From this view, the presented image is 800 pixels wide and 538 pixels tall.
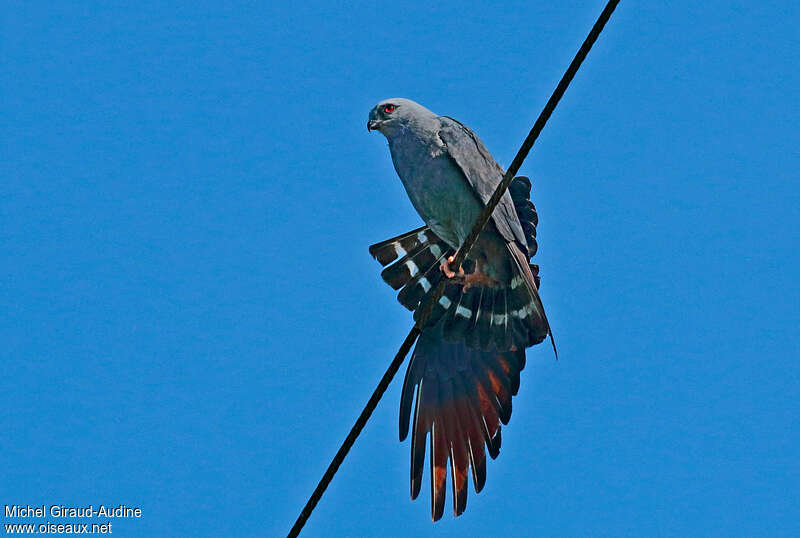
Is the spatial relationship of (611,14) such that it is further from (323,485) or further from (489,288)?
(489,288)

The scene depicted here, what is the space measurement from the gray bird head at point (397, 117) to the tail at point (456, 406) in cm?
161

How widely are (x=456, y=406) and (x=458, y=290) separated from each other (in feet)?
2.98

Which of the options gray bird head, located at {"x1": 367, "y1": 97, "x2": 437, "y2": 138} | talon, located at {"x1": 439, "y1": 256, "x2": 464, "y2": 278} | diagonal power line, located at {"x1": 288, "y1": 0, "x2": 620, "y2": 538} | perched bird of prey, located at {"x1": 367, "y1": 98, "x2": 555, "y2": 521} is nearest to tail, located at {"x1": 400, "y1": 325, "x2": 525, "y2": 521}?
perched bird of prey, located at {"x1": 367, "y1": 98, "x2": 555, "y2": 521}

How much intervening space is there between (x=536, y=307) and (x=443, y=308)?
2.57ft

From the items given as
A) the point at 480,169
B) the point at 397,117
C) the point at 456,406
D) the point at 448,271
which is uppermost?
the point at 397,117

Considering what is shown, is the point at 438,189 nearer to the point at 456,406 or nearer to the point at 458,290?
the point at 458,290

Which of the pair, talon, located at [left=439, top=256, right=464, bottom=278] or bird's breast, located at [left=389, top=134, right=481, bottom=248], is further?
bird's breast, located at [left=389, top=134, right=481, bottom=248]

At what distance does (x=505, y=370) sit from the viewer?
8477mm

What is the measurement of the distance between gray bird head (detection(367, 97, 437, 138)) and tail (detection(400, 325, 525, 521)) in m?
Answer: 1.61

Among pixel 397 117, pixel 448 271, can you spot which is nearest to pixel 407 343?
pixel 448 271

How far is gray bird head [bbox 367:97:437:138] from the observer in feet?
27.6

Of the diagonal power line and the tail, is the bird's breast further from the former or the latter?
the diagonal power line

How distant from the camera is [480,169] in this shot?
8.09 m

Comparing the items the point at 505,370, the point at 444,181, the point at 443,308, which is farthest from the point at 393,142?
the point at 505,370
